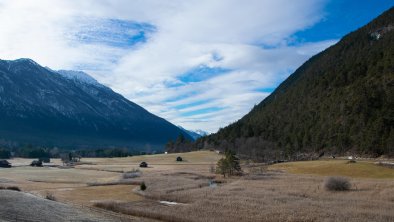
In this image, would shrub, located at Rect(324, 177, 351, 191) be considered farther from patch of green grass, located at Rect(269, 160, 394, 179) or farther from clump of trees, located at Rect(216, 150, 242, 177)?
clump of trees, located at Rect(216, 150, 242, 177)

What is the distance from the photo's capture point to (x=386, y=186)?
211 feet

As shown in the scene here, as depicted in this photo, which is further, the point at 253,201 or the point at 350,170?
the point at 350,170

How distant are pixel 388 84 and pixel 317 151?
1537 inches

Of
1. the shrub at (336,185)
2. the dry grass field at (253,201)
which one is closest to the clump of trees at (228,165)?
the dry grass field at (253,201)

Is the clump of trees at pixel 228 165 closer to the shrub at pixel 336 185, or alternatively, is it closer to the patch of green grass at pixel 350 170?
the patch of green grass at pixel 350 170

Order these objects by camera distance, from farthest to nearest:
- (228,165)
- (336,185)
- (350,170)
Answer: (228,165), (350,170), (336,185)


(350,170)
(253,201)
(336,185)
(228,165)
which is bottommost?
(253,201)

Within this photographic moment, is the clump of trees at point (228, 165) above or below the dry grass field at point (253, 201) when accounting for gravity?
above

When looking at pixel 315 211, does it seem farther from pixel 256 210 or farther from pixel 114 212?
pixel 114 212

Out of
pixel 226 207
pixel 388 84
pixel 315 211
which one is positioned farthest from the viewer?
pixel 388 84

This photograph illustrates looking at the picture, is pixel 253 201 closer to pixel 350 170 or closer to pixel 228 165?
pixel 350 170

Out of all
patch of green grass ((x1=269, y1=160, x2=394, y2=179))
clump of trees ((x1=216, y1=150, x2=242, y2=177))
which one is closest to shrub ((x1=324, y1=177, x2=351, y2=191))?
patch of green grass ((x1=269, y1=160, x2=394, y2=179))

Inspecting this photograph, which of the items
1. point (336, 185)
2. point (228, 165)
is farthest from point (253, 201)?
point (228, 165)

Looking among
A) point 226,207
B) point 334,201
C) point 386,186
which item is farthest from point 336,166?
point 226,207
